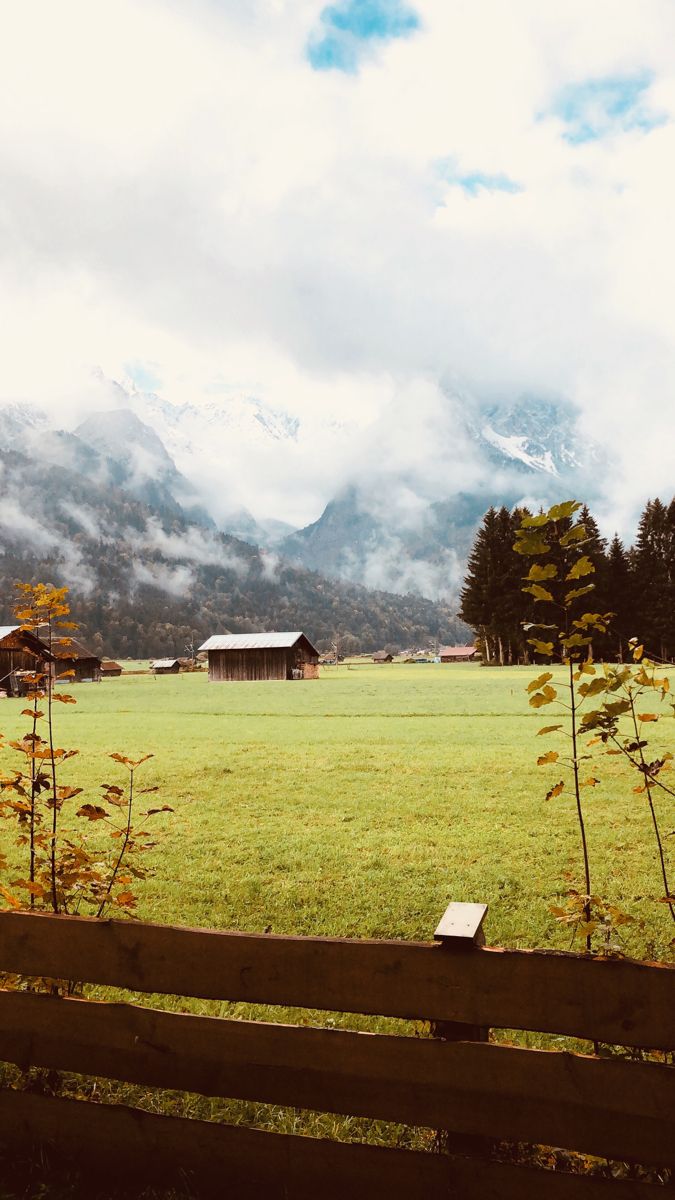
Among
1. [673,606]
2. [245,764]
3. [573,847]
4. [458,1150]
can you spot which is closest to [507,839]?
[573,847]

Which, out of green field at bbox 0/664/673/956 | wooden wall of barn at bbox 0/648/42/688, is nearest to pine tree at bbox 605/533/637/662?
wooden wall of barn at bbox 0/648/42/688

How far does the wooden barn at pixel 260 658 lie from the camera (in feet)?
251

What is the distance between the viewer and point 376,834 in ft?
32.8

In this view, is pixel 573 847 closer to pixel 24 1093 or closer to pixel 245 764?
pixel 24 1093

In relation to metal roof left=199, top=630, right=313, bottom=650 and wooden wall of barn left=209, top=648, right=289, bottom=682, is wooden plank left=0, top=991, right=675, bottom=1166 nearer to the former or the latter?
metal roof left=199, top=630, right=313, bottom=650

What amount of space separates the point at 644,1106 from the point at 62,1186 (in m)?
2.54

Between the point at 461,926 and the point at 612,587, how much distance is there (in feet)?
259

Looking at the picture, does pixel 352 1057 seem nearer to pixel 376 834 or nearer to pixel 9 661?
pixel 376 834

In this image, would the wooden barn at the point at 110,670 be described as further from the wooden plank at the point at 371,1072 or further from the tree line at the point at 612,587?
the wooden plank at the point at 371,1072

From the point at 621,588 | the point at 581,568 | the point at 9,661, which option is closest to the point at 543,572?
the point at 581,568

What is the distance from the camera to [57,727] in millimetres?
26109

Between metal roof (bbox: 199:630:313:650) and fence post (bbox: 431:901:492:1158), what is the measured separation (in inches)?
2870

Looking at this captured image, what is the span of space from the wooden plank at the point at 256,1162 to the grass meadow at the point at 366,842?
0.77 metres

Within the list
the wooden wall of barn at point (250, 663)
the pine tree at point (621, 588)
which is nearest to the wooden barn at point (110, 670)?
the wooden wall of barn at point (250, 663)
